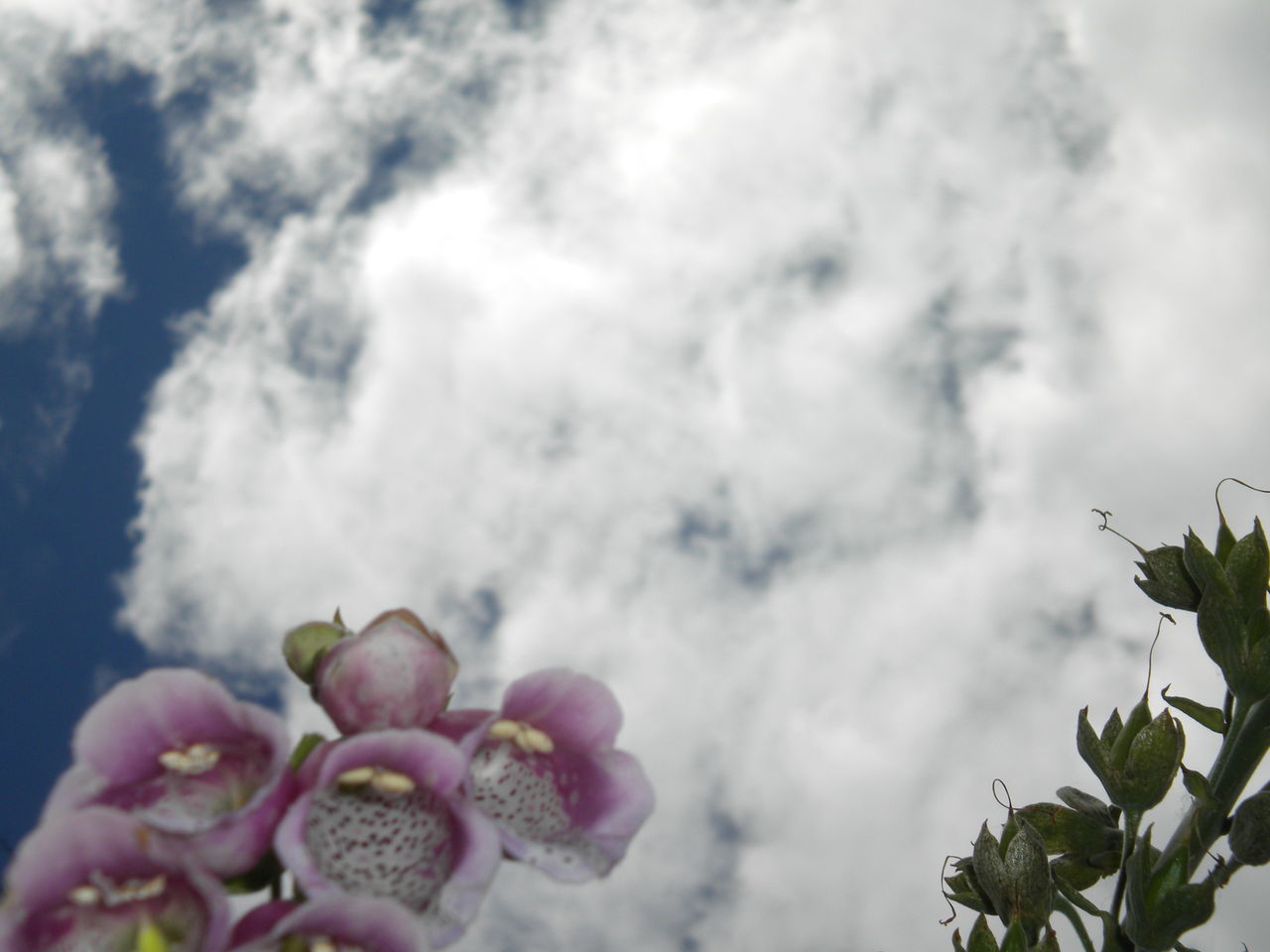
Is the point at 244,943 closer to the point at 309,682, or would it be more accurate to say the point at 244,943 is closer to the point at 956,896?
the point at 309,682

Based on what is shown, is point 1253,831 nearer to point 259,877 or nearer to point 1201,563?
point 1201,563

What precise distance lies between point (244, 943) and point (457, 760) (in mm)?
262

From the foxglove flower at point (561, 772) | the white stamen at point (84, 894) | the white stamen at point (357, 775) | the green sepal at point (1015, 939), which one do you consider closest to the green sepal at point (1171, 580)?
the green sepal at point (1015, 939)

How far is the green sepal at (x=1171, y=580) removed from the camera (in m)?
2.27

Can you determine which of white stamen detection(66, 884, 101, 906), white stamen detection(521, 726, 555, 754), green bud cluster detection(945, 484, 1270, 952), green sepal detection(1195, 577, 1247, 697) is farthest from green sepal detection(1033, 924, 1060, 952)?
white stamen detection(66, 884, 101, 906)

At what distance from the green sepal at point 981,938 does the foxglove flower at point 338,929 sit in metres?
1.51

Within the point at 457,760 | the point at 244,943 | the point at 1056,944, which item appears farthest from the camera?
the point at 1056,944

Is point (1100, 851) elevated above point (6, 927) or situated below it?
above

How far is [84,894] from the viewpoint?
3.50ft

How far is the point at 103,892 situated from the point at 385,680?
0.35 m

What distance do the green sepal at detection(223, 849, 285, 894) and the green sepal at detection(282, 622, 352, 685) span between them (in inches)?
10.5

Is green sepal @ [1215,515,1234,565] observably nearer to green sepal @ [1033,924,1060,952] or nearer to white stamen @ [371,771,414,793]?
green sepal @ [1033,924,1060,952]

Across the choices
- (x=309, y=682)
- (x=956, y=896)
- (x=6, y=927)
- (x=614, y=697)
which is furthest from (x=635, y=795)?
(x=956, y=896)

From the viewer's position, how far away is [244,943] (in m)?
1.02
